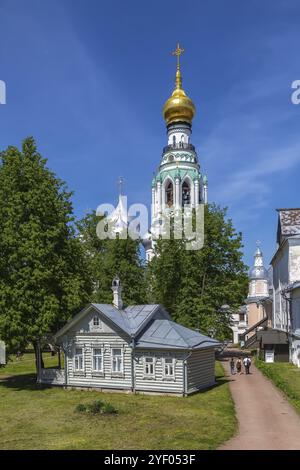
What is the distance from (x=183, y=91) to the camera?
72.0 m

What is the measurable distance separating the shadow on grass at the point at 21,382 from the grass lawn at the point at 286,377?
46.7 ft

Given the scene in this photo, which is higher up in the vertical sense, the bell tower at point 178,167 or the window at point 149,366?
the bell tower at point 178,167

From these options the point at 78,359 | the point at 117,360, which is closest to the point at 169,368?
the point at 117,360

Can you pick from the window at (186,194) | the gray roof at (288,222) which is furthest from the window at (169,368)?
the window at (186,194)

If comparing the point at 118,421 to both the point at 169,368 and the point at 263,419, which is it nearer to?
the point at 263,419

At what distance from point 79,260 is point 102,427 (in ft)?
50.5

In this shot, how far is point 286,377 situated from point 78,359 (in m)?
13.6

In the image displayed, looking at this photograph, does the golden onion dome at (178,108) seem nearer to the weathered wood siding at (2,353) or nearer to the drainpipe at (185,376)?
the weathered wood siding at (2,353)

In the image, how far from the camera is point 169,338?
83.6 feet

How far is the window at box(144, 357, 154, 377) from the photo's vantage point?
25375 mm

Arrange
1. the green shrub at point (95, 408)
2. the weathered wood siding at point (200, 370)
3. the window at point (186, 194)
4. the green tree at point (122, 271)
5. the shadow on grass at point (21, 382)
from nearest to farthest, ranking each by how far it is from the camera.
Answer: the green shrub at point (95, 408)
the weathered wood siding at point (200, 370)
the shadow on grass at point (21, 382)
the green tree at point (122, 271)
the window at point (186, 194)

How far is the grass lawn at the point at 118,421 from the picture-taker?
16.2m
